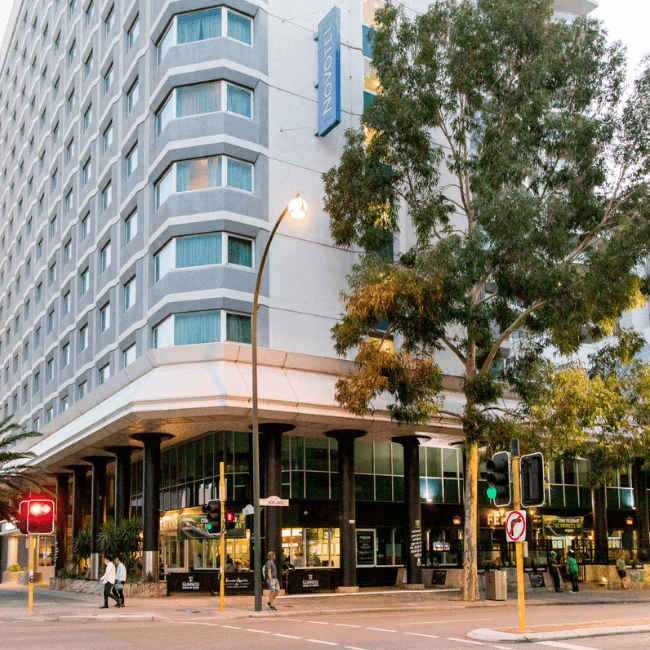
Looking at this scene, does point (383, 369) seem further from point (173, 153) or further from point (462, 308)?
point (173, 153)

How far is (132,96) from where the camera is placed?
41250 millimetres

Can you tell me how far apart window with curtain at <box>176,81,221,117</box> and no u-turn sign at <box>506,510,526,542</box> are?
75.7 ft

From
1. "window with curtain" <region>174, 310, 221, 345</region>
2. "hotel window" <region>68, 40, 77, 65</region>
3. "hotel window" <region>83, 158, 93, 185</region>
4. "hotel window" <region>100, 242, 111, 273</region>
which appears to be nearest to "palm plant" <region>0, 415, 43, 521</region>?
"hotel window" <region>100, 242, 111, 273</region>

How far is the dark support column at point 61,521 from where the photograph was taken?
1996 inches

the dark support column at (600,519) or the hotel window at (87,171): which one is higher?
the hotel window at (87,171)

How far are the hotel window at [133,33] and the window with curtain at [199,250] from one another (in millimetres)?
12687

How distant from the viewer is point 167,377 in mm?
31516

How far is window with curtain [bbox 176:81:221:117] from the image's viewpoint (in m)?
34.7

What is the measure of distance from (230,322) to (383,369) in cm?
799

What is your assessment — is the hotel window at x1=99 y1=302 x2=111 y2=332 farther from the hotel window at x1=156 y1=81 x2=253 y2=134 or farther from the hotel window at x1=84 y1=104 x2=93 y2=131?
the hotel window at x1=84 y1=104 x2=93 y2=131

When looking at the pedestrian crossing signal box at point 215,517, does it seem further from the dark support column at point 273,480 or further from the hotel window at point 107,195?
the hotel window at point 107,195

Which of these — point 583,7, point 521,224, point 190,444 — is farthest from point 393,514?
point 583,7

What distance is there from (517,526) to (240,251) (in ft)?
64.9

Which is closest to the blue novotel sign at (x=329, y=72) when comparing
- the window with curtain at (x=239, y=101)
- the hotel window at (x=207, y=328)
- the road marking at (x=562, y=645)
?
the window with curtain at (x=239, y=101)
